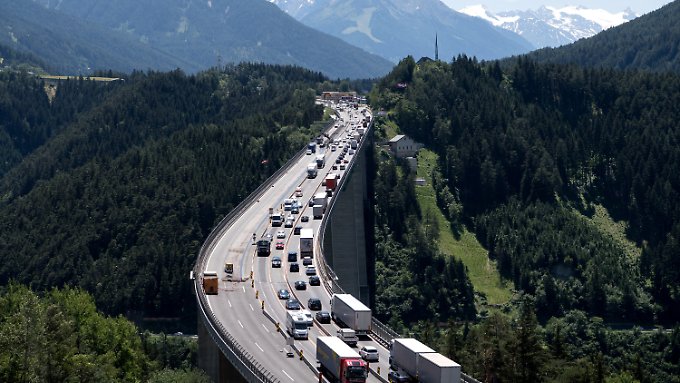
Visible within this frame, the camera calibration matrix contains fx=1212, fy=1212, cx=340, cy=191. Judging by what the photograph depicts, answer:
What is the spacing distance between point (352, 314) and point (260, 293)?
16661 mm

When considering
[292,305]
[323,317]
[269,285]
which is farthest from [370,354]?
[269,285]

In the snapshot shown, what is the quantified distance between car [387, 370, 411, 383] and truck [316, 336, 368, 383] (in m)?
1.55

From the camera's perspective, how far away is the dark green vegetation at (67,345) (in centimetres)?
6575

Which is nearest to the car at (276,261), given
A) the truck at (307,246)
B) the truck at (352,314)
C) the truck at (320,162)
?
the truck at (307,246)

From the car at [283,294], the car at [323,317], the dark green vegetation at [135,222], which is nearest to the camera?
the car at [323,317]

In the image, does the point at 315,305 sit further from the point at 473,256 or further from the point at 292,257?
the point at 473,256

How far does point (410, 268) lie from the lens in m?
166

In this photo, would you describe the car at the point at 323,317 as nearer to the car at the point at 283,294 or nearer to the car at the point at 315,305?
the car at the point at 315,305

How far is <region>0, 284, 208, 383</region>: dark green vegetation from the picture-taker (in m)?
65.8

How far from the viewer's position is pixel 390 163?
191 meters

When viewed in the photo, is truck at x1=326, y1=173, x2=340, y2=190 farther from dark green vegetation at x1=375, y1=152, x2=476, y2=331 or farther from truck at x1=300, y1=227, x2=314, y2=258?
truck at x1=300, y1=227, x2=314, y2=258

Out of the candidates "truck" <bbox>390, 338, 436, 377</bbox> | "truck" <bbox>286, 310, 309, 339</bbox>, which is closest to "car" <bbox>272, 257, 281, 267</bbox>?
"truck" <bbox>286, 310, 309, 339</bbox>

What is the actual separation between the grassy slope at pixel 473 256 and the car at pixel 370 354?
94.1m

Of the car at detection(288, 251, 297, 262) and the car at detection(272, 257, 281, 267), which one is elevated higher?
the car at detection(288, 251, 297, 262)
